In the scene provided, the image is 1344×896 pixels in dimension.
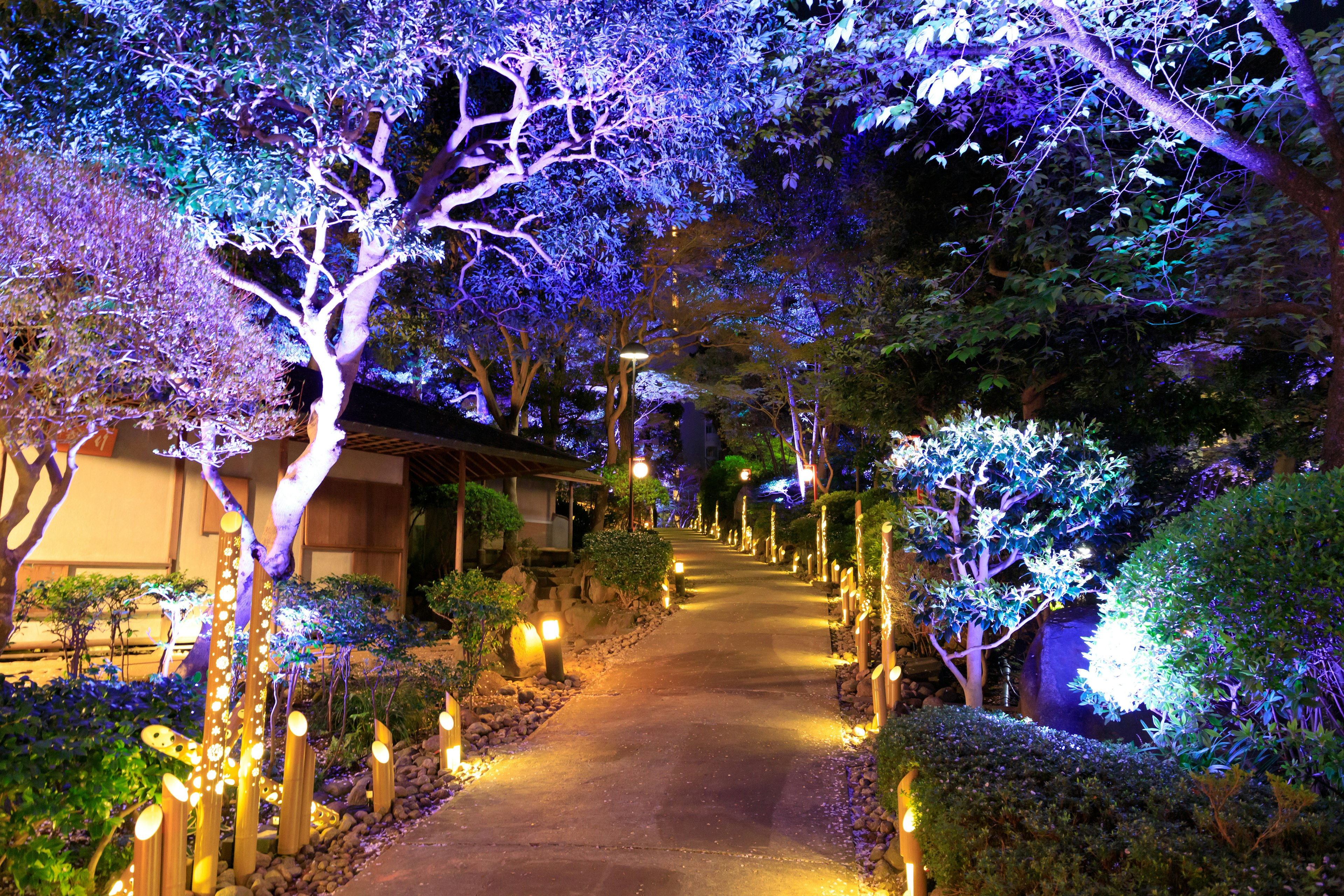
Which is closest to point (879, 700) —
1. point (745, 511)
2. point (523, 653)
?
point (523, 653)

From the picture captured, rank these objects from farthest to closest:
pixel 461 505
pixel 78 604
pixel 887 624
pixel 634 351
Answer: pixel 634 351 → pixel 461 505 → pixel 887 624 → pixel 78 604

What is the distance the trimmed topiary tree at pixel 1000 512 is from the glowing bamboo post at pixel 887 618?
678 millimetres

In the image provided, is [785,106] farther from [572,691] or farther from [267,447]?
[267,447]

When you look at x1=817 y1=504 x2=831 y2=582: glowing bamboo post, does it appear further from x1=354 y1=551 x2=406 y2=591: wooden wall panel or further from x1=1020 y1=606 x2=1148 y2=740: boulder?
x1=1020 y1=606 x2=1148 y2=740: boulder

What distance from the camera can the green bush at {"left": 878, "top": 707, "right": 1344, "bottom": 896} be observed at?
3.01 metres

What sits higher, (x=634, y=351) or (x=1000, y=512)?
(x=634, y=351)

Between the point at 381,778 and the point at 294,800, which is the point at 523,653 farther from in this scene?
the point at 294,800

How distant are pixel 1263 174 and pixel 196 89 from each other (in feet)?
26.6

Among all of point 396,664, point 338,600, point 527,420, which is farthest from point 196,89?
point 527,420

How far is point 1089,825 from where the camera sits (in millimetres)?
3545

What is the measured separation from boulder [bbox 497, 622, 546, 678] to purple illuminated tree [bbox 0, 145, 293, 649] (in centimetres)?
433

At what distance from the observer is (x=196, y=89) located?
6691 millimetres

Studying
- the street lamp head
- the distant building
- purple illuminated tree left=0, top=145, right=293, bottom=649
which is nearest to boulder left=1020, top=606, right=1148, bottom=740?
purple illuminated tree left=0, top=145, right=293, bottom=649

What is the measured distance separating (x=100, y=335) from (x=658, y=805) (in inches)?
196
